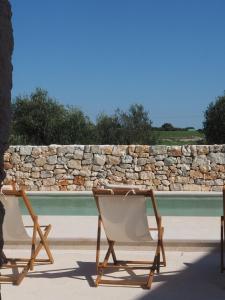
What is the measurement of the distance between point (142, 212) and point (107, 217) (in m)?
0.28

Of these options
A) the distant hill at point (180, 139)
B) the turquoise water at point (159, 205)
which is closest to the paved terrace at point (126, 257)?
the turquoise water at point (159, 205)

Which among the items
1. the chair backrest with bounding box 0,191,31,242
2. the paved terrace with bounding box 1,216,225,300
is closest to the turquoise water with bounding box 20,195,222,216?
the paved terrace with bounding box 1,216,225,300

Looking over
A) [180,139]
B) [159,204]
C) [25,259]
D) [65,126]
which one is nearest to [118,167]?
[159,204]

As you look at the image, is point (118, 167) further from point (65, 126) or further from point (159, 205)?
point (65, 126)

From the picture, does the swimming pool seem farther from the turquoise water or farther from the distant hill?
the distant hill

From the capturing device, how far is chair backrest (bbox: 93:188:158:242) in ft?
13.9

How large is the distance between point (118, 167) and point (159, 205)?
321 centimetres

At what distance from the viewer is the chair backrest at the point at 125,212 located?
4.24m

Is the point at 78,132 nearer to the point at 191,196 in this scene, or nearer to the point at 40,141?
the point at 40,141

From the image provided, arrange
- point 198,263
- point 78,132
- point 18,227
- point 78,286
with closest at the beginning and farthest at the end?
point 78,286 < point 18,227 < point 198,263 < point 78,132

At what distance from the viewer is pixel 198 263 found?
199 inches

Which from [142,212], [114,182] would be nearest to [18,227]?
[142,212]

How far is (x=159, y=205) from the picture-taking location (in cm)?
1200

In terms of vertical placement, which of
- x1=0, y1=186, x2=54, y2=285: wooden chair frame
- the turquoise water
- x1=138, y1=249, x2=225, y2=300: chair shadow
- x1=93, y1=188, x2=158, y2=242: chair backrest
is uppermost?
x1=93, y1=188, x2=158, y2=242: chair backrest
